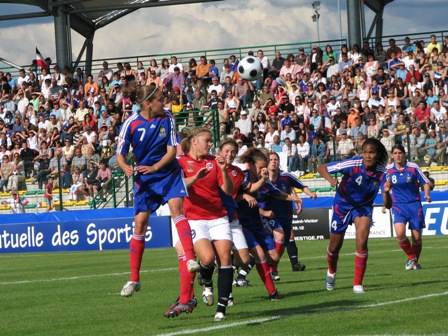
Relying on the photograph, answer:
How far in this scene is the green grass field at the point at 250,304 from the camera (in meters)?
9.06

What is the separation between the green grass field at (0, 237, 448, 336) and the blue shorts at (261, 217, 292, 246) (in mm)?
724

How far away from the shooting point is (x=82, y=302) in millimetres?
12625

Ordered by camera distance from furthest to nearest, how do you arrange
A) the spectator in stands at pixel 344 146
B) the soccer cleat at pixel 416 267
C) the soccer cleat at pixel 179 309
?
the spectator in stands at pixel 344 146
the soccer cleat at pixel 416 267
the soccer cleat at pixel 179 309

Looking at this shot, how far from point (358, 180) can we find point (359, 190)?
13 cm

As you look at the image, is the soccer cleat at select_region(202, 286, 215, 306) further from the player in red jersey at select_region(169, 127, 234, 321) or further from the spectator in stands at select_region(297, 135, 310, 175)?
the spectator in stands at select_region(297, 135, 310, 175)

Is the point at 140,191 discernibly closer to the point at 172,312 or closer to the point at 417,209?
the point at 172,312

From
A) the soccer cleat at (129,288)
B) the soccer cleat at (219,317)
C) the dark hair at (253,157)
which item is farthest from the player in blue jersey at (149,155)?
the dark hair at (253,157)

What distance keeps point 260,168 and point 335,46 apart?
26.4 metres

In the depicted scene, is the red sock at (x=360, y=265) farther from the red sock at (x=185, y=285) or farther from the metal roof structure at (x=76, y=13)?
the metal roof structure at (x=76, y=13)

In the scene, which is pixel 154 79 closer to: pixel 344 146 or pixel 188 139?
pixel 344 146

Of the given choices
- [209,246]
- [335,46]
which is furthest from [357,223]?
[335,46]

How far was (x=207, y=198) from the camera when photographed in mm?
10086

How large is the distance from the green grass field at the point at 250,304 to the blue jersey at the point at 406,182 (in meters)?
1.20

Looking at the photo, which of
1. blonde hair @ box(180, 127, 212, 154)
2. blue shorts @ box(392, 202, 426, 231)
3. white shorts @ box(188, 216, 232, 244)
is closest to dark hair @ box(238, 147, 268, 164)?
blonde hair @ box(180, 127, 212, 154)
